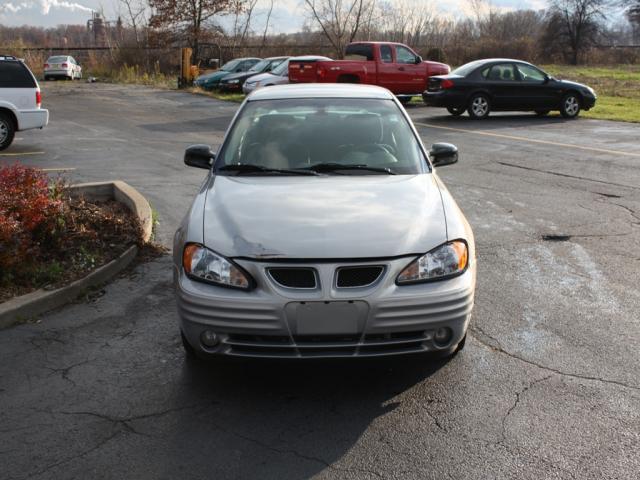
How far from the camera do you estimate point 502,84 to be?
18906 millimetres

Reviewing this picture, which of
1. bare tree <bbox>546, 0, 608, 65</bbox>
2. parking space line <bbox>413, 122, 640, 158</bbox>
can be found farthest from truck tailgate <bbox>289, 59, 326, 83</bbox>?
bare tree <bbox>546, 0, 608, 65</bbox>

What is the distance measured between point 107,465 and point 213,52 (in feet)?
130

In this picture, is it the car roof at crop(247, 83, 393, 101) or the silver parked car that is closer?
the silver parked car

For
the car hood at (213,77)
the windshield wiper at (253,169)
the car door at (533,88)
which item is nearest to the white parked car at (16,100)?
the windshield wiper at (253,169)

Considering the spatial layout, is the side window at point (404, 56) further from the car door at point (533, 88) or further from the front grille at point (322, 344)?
the front grille at point (322, 344)

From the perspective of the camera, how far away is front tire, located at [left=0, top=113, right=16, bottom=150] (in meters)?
13.4

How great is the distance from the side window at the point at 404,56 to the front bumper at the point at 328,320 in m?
19.2

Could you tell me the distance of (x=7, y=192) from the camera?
5.95 m

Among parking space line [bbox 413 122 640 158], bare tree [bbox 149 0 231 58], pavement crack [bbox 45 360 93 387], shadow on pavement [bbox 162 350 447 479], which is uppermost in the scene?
bare tree [bbox 149 0 231 58]

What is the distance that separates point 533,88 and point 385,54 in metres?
4.96

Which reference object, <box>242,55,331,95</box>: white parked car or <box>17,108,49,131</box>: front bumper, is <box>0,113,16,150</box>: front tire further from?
<box>242,55,331,95</box>: white parked car

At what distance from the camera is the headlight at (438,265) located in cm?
379

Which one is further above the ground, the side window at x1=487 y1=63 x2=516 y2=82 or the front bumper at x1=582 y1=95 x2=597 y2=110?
the side window at x1=487 y1=63 x2=516 y2=82

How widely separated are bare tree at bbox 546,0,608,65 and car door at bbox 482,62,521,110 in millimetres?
45674
